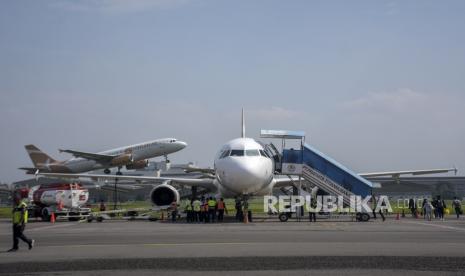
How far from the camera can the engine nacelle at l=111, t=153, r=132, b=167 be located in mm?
65812

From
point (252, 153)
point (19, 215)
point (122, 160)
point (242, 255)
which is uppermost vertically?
point (122, 160)

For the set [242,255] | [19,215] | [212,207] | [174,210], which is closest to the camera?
[242,255]

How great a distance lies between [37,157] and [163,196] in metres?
46.5

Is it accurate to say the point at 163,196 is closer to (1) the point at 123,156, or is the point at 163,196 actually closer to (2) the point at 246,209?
(2) the point at 246,209

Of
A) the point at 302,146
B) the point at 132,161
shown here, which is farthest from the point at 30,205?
the point at 132,161

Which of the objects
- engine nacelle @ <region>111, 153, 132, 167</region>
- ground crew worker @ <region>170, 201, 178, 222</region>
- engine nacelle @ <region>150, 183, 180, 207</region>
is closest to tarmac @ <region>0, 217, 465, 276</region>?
ground crew worker @ <region>170, 201, 178, 222</region>

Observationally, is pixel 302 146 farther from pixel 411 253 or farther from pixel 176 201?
pixel 411 253

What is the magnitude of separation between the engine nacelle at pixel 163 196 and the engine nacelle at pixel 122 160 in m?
34.8

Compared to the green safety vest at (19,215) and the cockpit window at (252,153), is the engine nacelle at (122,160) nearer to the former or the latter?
the cockpit window at (252,153)

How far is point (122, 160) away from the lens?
2594 inches

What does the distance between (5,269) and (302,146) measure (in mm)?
19847

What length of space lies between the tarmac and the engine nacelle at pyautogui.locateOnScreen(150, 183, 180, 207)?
44.2 ft

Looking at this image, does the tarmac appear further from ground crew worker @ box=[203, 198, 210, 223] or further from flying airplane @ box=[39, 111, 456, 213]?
ground crew worker @ box=[203, 198, 210, 223]

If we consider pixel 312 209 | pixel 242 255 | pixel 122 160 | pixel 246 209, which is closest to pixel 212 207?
pixel 246 209
